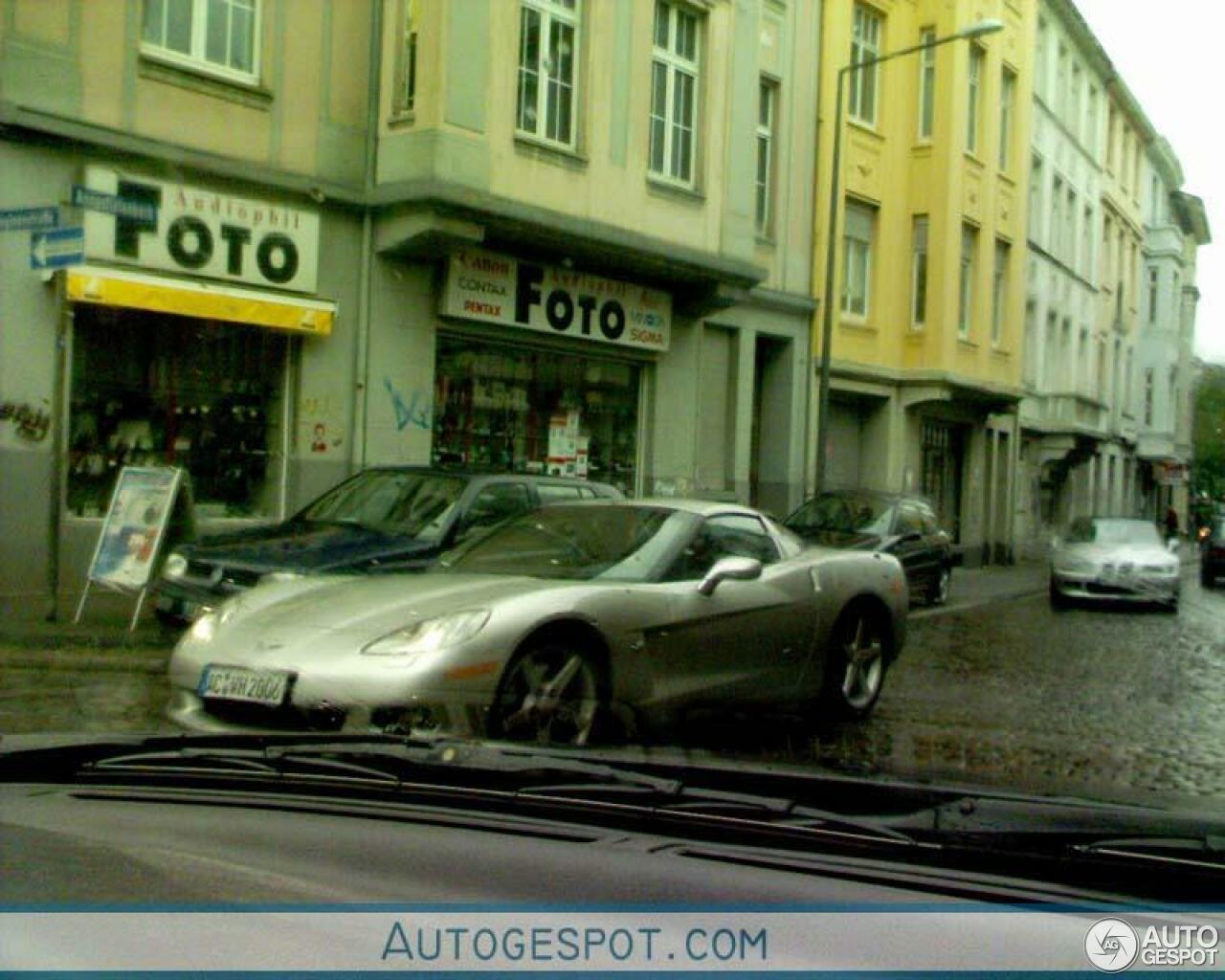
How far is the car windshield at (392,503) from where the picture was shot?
1198 cm

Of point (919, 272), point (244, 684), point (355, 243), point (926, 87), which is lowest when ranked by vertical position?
point (244, 684)

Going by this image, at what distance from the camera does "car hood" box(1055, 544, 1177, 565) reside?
22250 mm

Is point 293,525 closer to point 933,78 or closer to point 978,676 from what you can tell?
point 978,676

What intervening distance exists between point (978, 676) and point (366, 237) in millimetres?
8770

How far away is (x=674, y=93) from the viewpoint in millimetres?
21000

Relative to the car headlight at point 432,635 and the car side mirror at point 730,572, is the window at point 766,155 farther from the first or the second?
the car headlight at point 432,635

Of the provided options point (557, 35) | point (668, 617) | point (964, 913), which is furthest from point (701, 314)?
point (964, 913)

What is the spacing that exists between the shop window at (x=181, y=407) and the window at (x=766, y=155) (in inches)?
424

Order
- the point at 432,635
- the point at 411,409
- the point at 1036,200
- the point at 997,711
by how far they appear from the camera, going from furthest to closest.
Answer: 1. the point at 1036,200
2. the point at 411,409
3. the point at 997,711
4. the point at 432,635

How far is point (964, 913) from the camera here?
6.38 ft

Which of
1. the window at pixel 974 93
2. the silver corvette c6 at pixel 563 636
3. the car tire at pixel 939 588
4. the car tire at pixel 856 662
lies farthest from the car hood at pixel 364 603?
the window at pixel 974 93

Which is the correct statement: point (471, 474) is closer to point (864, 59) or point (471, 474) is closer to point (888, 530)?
point (888, 530)

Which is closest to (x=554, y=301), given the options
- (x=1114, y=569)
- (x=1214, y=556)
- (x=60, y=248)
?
(x=60, y=248)

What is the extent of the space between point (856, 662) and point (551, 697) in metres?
3.09
